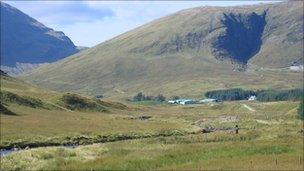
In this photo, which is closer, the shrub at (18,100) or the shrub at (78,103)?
the shrub at (18,100)

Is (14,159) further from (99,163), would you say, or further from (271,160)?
(271,160)

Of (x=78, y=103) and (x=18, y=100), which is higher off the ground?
(x=78, y=103)

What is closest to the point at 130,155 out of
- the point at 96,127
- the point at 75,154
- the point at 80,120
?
the point at 75,154

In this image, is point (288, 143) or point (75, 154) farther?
point (288, 143)

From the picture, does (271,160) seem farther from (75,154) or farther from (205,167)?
(75,154)

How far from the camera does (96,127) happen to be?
101062 millimetres

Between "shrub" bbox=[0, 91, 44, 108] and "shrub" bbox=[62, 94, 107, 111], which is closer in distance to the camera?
"shrub" bbox=[0, 91, 44, 108]

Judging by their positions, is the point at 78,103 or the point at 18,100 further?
the point at 78,103

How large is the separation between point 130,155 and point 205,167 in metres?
12.6

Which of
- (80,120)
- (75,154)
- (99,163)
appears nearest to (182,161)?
(99,163)

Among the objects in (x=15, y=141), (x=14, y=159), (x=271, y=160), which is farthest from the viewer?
(x=15, y=141)

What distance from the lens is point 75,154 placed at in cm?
5697

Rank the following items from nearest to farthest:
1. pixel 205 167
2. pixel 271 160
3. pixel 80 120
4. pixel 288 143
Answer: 1. pixel 205 167
2. pixel 271 160
3. pixel 288 143
4. pixel 80 120

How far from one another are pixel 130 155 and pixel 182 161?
6.76m
